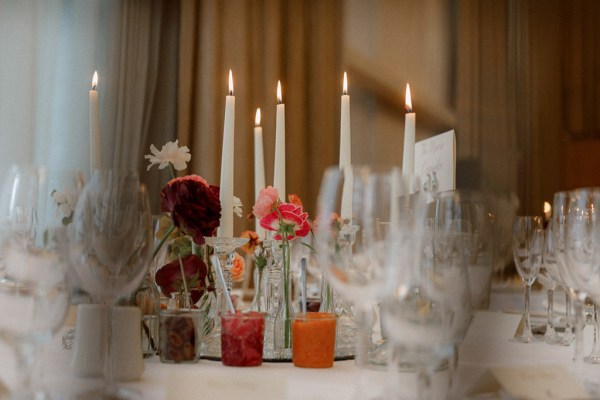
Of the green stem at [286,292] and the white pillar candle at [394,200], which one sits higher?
the white pillar candle at [394,200]

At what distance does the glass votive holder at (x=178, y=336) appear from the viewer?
3.19 ft

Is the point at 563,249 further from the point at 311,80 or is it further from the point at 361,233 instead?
the point at 311,80

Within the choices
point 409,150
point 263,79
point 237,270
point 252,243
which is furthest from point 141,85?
point 409,150

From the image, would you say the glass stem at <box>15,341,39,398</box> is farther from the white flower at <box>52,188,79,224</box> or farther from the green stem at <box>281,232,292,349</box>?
the green stem at <box>281,232,292,349</box>

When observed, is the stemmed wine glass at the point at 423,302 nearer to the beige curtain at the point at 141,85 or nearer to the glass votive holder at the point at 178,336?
the glass votive holder at the point at 178,336

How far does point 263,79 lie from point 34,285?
9.88 feet

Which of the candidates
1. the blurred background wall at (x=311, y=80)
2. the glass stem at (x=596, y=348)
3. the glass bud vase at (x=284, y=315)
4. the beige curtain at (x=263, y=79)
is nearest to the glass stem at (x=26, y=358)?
the glass bud vase at (x=284, y=315)

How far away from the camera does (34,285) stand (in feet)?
2.33

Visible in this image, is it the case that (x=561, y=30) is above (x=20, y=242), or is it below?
above

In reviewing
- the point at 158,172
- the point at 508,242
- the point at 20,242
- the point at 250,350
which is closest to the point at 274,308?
the point at 250,350

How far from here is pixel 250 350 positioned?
96cm

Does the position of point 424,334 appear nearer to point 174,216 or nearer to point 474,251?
point 474,251

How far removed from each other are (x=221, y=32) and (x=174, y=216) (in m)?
2.78

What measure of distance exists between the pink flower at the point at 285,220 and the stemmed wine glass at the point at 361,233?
0.99 feet
